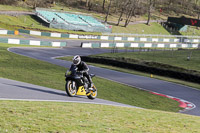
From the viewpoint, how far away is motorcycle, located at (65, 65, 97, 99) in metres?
14.3

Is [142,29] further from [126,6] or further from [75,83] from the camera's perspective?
[75,83]

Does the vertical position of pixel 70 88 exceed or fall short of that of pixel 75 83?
it falls short

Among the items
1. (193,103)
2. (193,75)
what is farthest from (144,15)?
(193,103)

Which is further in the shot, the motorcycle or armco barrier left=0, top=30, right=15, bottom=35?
armco barrier left=0, top=30, right=15, bottom=35

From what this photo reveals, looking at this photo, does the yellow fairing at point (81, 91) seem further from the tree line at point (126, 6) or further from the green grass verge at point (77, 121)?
the tree line at point (126, 6)

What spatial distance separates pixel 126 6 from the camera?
9681 centimetres

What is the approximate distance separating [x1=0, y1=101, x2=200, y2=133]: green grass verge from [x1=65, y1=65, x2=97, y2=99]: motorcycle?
3246 millimetres

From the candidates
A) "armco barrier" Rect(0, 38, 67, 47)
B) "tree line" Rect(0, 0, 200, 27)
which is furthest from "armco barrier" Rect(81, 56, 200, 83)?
"tree line" Rect(0, 0, 200, 27)

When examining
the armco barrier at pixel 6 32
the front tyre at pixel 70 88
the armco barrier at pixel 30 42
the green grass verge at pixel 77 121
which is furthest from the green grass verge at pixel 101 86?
the armco barrier at pixel 6 32

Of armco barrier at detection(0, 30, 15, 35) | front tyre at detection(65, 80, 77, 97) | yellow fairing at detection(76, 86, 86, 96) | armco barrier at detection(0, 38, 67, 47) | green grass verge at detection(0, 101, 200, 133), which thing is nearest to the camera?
green grass verge at detection(0, 101, 200, 133)

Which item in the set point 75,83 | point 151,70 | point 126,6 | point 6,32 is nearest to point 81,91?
point 75,83

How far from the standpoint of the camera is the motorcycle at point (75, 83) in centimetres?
1430

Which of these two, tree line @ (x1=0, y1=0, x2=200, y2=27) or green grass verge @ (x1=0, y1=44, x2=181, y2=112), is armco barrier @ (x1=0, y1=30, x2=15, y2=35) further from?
tree line @ (x1=0, y1=0, x2=200, y2=27)

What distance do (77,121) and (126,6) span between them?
9026 centimetres
